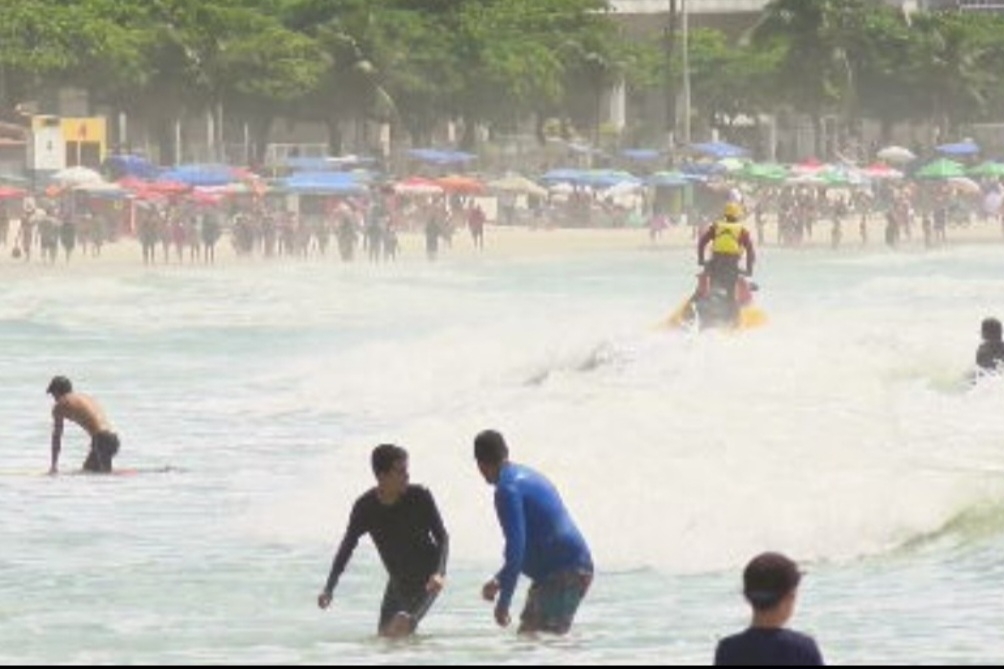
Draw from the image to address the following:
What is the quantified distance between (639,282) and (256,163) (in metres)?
31.1

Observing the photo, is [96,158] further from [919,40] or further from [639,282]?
[919,40]

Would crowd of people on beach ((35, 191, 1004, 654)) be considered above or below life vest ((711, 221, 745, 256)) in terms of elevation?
below

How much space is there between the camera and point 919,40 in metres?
128

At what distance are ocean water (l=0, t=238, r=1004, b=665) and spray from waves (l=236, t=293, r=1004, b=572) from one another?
4 cm

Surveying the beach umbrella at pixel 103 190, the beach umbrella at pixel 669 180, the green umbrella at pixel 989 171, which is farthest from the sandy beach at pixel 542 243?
the green umbrella at pixel 989 171

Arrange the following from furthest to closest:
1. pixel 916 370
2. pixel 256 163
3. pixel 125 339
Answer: pixel 256 163
pixel 125 339
pixel 916 370

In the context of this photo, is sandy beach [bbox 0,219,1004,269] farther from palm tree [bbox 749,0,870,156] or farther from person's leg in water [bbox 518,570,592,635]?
person's leg in water [bbox 518,570,592,635]

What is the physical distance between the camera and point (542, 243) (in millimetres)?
84562

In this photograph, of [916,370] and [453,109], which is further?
[453,109]

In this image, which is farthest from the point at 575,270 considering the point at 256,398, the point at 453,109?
the point at 256,398

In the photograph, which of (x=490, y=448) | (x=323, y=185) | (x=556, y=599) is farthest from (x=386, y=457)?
(x=323, y=185)

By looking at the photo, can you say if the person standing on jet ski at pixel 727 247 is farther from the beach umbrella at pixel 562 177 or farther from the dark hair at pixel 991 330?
the beach umbrella at pixel 562 177

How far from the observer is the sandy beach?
73812mm

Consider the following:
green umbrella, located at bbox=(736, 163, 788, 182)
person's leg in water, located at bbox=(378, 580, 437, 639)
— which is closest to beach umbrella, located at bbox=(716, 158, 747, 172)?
green umbrella, located at bbox=(736, 163, 788, 182)
